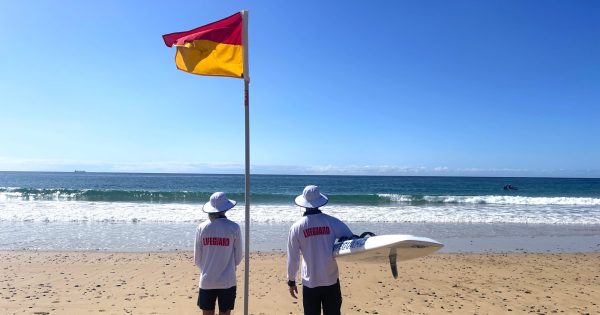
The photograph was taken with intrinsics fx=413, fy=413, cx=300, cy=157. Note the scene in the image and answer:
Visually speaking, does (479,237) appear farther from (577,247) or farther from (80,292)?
(80,292)

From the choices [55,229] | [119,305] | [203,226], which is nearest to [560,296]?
[203,226]

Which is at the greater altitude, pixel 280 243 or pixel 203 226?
pixel 203 226

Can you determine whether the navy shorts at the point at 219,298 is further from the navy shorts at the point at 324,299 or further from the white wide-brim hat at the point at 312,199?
the white wide-brim hat at the point at 312,199

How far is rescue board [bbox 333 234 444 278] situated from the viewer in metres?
3.44

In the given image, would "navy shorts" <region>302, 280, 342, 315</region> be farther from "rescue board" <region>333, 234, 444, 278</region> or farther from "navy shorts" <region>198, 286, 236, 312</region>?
"navy shorts" <region>198, 286, 236, 312</region>

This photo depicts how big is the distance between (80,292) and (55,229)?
8759 millimetres

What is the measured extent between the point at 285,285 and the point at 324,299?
370cm

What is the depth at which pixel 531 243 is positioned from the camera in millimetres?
12023

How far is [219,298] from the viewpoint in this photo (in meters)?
3.75

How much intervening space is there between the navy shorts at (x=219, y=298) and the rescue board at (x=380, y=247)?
3.48 feet

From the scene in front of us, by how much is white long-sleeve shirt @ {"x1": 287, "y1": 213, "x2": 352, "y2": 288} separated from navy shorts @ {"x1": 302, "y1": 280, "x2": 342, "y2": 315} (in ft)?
0.18

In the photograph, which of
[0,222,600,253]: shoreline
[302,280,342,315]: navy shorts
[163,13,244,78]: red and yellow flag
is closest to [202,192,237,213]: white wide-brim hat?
[302,280,342,315]: navy shorts

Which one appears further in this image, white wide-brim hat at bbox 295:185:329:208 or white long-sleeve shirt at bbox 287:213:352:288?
white wide-brim hat at bbox 295:185:329:208

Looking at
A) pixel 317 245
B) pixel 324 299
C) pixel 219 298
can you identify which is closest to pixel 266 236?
pixel 219 298
